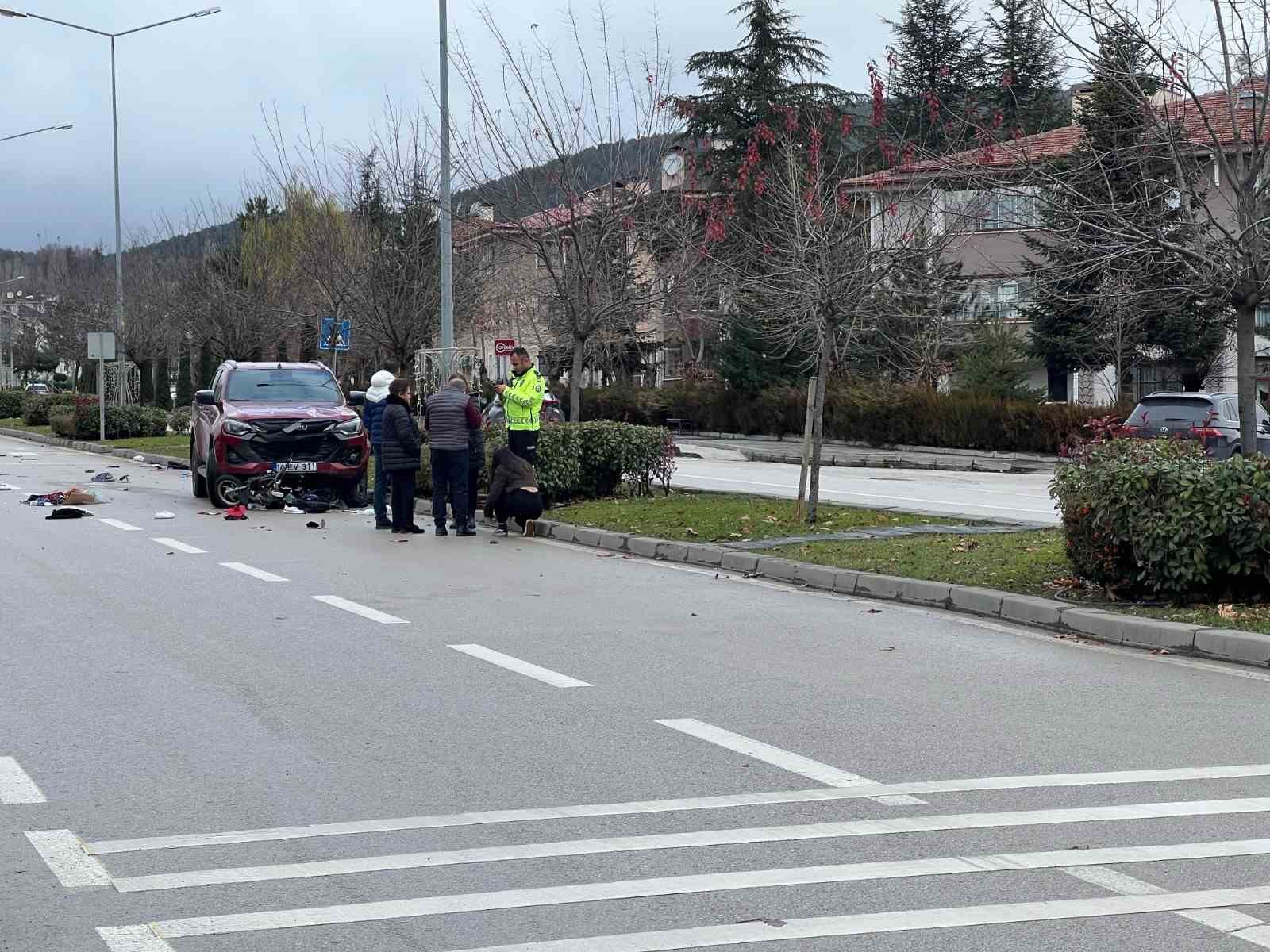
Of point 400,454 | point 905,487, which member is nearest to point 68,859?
point 400,454

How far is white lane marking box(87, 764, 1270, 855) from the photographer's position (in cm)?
561

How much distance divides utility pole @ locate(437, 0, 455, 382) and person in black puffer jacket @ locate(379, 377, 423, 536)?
5.26 meters

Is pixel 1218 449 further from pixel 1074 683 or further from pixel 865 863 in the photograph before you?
pixel 865 863

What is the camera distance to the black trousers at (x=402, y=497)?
18.0 meters

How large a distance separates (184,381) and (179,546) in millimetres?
57252

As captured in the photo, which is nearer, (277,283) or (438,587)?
(438,587)

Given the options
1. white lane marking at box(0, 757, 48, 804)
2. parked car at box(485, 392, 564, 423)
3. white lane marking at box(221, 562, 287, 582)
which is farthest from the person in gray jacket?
white lane marking at box(0, 757, 48, 804)

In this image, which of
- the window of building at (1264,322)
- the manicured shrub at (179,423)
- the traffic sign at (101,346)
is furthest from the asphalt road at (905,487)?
the window of building at (1264,322)

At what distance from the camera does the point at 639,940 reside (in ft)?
15.0

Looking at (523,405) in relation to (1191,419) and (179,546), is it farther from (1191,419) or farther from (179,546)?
(1191,419)

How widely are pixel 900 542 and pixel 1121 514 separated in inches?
159

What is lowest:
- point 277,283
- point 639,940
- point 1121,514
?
point 639,940

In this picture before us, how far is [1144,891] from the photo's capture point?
16.5 ft

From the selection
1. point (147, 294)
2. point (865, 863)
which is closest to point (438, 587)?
point (865, 863)
